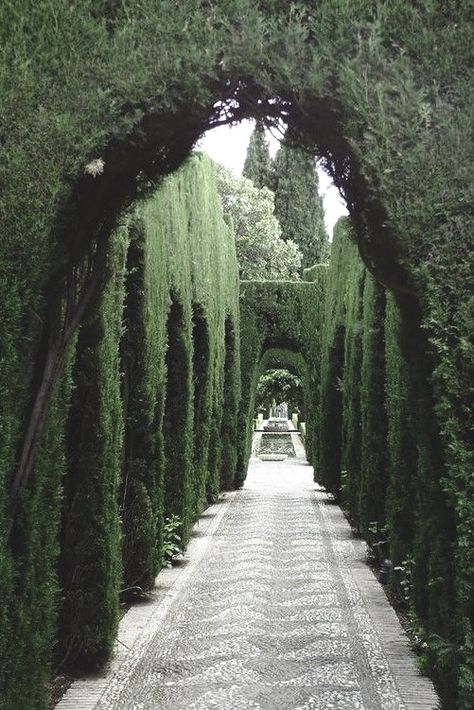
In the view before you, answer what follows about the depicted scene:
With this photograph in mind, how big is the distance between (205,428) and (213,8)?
9.29 meters

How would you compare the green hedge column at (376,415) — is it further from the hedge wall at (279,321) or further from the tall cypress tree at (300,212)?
the tall cypress tree at (300,212)

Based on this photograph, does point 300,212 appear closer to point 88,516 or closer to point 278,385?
point 278,385

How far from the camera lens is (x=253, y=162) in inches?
1642

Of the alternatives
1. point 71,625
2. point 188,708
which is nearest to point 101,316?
point 71,625

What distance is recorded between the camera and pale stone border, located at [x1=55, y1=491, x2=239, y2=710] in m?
4.94

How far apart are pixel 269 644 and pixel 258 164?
124 feet

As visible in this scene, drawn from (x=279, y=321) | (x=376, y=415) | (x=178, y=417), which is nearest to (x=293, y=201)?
(x=279, y=321)

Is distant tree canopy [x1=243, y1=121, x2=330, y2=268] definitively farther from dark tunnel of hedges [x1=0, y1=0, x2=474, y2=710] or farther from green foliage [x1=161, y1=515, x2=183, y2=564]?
dark tunnel of hedges [x1=0, y1=0, x2=474, y2=710]

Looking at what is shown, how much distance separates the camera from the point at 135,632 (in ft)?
20.9

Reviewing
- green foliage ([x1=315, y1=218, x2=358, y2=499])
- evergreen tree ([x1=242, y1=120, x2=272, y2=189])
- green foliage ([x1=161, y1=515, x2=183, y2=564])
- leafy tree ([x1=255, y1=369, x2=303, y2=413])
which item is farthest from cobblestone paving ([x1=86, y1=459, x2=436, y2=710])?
evergreen tree ([x1=242, y1=120, x2=272, y2=189])

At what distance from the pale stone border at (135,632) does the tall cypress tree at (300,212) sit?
3094 centimetres

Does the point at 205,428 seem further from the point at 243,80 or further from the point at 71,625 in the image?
the point at 243,80

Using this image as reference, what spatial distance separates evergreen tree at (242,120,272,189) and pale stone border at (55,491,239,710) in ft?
108

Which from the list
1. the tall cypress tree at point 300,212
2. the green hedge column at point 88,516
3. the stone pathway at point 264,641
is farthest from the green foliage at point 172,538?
the tall cypress tree at point 300,212
